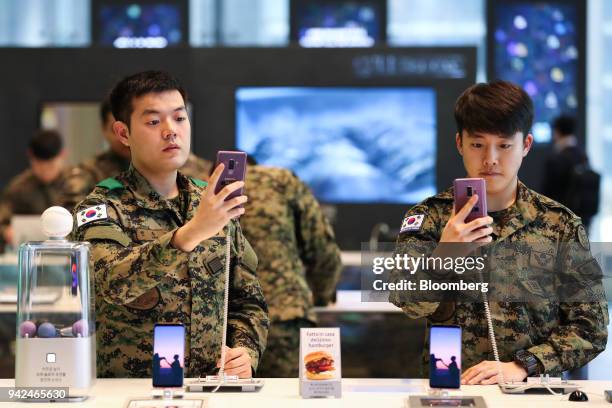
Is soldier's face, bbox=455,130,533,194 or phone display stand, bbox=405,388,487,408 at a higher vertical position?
soldier's face, bbox=455,130,533,194

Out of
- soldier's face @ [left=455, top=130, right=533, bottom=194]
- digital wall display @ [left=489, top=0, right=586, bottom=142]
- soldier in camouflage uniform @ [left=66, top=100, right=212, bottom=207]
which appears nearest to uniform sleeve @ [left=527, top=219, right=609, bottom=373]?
soldier's face @ [left=455, top=130, right=533, bottom=194]

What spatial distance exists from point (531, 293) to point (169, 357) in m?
0.91

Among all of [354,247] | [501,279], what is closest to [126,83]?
[501,279]

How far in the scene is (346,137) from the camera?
9.94 meters

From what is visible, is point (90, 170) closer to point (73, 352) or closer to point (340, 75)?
point (73, 352)

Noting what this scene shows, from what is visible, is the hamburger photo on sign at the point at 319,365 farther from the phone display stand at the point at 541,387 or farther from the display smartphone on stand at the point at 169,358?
the phone display stand at the point at 541,387

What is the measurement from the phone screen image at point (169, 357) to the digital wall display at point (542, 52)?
8.61 metres

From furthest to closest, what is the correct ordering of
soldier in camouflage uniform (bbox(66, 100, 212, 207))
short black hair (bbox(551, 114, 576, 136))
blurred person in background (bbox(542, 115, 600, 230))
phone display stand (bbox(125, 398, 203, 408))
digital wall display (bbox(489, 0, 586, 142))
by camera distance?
digital wall display (bbox(489, 0, 586, 142))
short black hair (bbox(551, 114, 576, 136))
blurred person in background (bbox(542, 115, 600, 230))
soldier in camouflage uniform (bbox(66, 100, 212, 207))
phone display stand (bbox(125, 398, 203, 408))

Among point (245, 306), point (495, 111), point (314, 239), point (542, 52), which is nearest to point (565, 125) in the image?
point (542, 52)

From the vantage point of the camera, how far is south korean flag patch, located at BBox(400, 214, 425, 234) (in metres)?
2.91

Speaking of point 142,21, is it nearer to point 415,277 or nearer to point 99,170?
point 99,170

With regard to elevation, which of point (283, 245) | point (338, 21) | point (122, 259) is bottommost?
point (283, 245)

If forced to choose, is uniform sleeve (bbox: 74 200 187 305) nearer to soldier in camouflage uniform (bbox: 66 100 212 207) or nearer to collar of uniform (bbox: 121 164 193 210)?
collar of uniform (bbox: 121 164 193 210)

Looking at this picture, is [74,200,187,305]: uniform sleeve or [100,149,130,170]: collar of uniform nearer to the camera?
[74,200,187,305]: uniform sleeve
